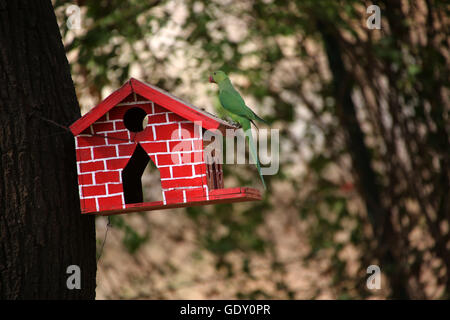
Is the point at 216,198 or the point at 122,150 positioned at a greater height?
the point at 122,150

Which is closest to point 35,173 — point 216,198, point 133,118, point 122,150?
point 122,150

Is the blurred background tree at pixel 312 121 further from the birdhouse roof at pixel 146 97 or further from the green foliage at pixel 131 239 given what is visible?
the birdhouse roof at pixel 146 97

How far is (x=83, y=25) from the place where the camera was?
5.06 meters

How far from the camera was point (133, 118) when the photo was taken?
2482 mm

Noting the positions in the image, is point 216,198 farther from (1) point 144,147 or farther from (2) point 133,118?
(2) point 133,118

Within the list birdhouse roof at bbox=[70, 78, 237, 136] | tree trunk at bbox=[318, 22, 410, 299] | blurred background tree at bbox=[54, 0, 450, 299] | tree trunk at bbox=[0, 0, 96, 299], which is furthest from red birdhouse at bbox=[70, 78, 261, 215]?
tree trunk at bbox=[318, 22, 410, 299]

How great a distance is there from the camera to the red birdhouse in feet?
7.44

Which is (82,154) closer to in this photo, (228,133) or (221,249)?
(228,133)

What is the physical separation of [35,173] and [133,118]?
17.8 inches

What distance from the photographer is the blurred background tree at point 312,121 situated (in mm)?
4941

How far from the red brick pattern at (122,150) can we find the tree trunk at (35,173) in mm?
112

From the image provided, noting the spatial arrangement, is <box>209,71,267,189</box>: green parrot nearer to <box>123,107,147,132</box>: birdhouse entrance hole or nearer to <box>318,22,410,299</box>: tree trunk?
<box>123,107,147,132</box>: birdhouse entrance hole

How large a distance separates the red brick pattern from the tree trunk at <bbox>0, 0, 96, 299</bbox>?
0.37 feet
